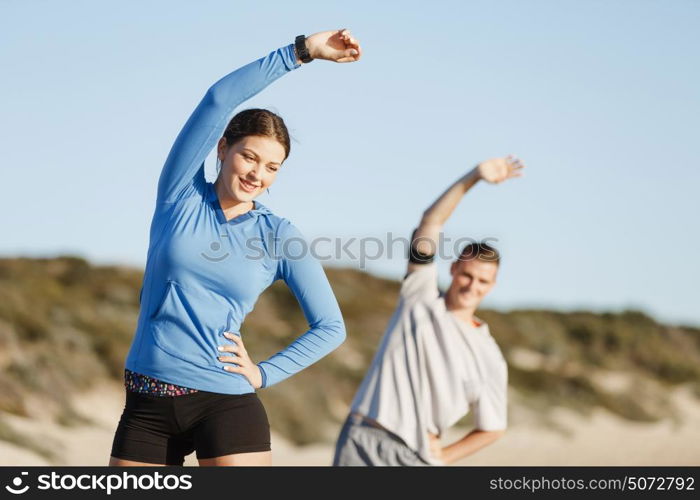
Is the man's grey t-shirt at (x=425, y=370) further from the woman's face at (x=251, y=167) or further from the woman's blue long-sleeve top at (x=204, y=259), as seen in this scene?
the woman's face at (x=251, y=167)

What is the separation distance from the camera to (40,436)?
15883 mm

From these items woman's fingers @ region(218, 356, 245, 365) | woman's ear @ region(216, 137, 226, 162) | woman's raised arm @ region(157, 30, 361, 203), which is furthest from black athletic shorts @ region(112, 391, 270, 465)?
woman's ear @ region(216, 137, 226, 162)

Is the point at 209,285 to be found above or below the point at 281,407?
below

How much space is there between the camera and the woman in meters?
3.86

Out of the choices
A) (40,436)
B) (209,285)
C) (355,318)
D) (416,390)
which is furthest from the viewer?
(355,318)

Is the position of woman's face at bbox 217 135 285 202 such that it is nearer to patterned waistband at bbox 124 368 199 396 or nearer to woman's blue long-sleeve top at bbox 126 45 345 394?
woman's blue long-sleeve top at bbox 126 45 345 394

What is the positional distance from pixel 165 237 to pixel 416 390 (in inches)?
70.8

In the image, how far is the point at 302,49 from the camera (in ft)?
13.1

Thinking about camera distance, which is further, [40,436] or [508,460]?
[508,460]

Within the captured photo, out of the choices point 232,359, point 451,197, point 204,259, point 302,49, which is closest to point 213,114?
point 302,49

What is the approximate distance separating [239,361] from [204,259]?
0.39m

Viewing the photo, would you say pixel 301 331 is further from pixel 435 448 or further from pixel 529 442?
pixel 435 448
